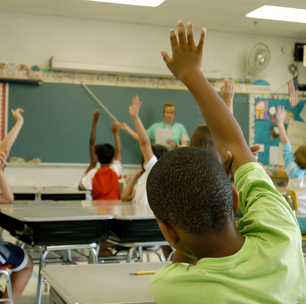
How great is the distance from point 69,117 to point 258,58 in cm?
308

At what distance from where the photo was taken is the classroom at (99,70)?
5.50m

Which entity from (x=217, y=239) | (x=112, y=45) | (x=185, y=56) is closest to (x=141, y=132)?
(x=185, y=56)

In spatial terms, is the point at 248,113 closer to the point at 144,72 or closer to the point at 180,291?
the point at 144,72

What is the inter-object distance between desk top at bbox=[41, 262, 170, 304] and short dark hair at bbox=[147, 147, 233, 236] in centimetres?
38

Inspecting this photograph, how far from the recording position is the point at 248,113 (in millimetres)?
6566

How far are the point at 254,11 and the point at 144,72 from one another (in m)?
1.72

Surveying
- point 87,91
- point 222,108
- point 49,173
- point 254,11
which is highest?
point 254,11

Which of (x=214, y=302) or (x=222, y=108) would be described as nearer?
(x=214, y=302)

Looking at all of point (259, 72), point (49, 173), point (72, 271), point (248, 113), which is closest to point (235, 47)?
point (259, 72)

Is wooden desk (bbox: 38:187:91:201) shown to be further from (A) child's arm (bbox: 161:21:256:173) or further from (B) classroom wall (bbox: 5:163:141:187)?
(A) child's arm (bbox: 161:21:256:173)

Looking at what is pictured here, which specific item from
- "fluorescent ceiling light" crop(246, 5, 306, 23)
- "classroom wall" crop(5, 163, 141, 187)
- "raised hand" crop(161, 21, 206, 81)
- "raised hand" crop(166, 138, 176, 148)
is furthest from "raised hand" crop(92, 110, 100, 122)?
"raised hand" crop(161, 21, 206, 81)

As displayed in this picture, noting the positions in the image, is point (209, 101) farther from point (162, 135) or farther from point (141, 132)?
point (162, 135)

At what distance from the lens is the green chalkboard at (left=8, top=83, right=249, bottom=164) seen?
5.59 m

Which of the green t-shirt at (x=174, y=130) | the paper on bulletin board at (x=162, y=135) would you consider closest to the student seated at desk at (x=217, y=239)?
the paper on bulletin board at (x=162, y=135)
